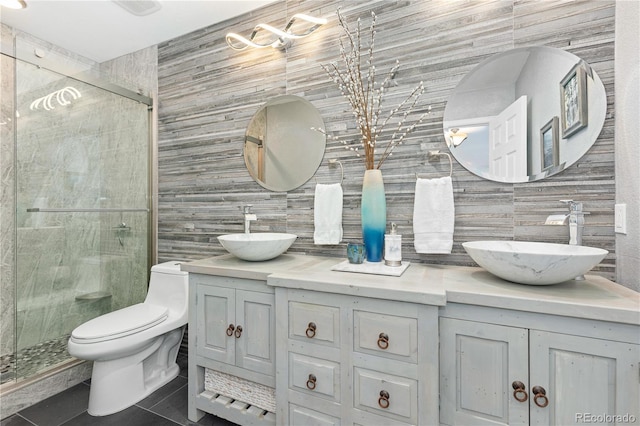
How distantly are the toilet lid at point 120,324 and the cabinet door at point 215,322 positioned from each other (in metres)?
0.42

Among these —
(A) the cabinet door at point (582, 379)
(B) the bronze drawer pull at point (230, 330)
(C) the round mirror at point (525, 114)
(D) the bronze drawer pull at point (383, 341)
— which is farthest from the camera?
(B) the bronze drawer pull at point (230, 330)

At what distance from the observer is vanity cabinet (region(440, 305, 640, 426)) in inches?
35.9

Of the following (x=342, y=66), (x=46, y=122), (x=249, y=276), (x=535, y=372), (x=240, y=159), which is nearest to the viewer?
(x=535, y=372)

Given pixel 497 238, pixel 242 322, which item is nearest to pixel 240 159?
pixel 242 322

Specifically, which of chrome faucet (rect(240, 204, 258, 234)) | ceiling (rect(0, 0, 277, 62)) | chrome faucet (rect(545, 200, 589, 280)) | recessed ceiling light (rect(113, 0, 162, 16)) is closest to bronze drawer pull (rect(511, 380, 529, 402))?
chrome faucet (rect(545, 200, 589, 280))

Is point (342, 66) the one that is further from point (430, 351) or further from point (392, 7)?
point (430, 351)

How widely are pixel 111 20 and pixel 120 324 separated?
2093mm

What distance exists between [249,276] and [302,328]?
36 centimetres

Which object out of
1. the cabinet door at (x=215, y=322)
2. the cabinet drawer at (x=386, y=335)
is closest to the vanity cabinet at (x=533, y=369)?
the cabinet drawer at (x=386, y=335)

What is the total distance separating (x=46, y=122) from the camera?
1.98 metres

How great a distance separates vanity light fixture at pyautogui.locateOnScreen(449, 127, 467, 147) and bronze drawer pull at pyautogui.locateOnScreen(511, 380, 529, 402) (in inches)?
42.4

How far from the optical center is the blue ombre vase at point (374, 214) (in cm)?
152

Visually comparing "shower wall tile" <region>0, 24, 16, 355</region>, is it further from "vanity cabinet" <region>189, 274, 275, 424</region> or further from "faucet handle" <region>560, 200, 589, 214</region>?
"faucet handle" <region>560, 200, 589, 214</region>

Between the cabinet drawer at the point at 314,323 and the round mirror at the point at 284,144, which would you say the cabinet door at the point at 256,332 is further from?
the round mirror at the point at 284,144
